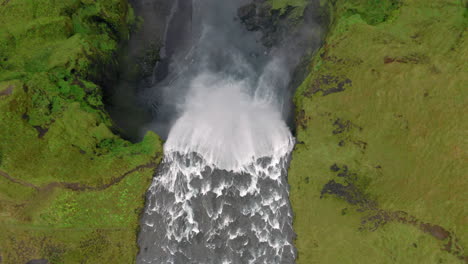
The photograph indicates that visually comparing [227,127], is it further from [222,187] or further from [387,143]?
[387,143]

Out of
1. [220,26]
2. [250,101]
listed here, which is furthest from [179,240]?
[220,26]

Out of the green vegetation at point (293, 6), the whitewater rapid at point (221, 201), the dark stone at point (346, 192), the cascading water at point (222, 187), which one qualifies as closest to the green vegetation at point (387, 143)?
the dark stone at point (346, 192)

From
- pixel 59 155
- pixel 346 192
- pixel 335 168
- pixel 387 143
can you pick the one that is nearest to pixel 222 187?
pixel 335 168

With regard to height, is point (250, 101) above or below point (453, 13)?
below

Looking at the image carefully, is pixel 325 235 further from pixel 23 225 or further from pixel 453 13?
pixel 23 225

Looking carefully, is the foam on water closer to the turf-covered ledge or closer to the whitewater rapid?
the whitewater rapid

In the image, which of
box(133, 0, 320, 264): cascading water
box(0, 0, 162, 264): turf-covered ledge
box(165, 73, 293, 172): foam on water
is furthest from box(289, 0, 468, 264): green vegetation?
box(0, 0, 162, 264): turf-covered ledge
